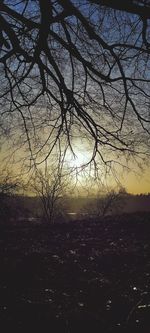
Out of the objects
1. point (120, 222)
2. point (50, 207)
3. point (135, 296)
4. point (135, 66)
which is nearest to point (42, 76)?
point (135, 66)

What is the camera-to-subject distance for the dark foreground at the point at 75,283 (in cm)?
510

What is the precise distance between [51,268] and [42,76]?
11.7ft

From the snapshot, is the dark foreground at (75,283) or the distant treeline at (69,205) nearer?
the dark foreground at (75,283)

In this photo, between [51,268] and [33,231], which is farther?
[33,231]

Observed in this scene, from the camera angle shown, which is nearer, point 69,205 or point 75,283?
point 75,283

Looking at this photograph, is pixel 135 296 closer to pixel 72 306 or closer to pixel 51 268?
pixel 72 306

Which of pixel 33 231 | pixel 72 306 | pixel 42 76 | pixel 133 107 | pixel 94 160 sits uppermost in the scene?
pixel 42 76

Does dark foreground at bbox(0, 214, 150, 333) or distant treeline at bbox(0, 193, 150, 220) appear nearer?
dark foreground at bbox(0, 214, 150, 333)

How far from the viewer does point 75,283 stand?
650 cm

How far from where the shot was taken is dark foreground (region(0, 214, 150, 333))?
5098 mm

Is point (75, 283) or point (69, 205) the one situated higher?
point (69, 205)

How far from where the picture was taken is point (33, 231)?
1166cm

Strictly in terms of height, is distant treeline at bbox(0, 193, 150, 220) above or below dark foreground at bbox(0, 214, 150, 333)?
above

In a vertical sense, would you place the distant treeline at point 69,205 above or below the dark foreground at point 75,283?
above
